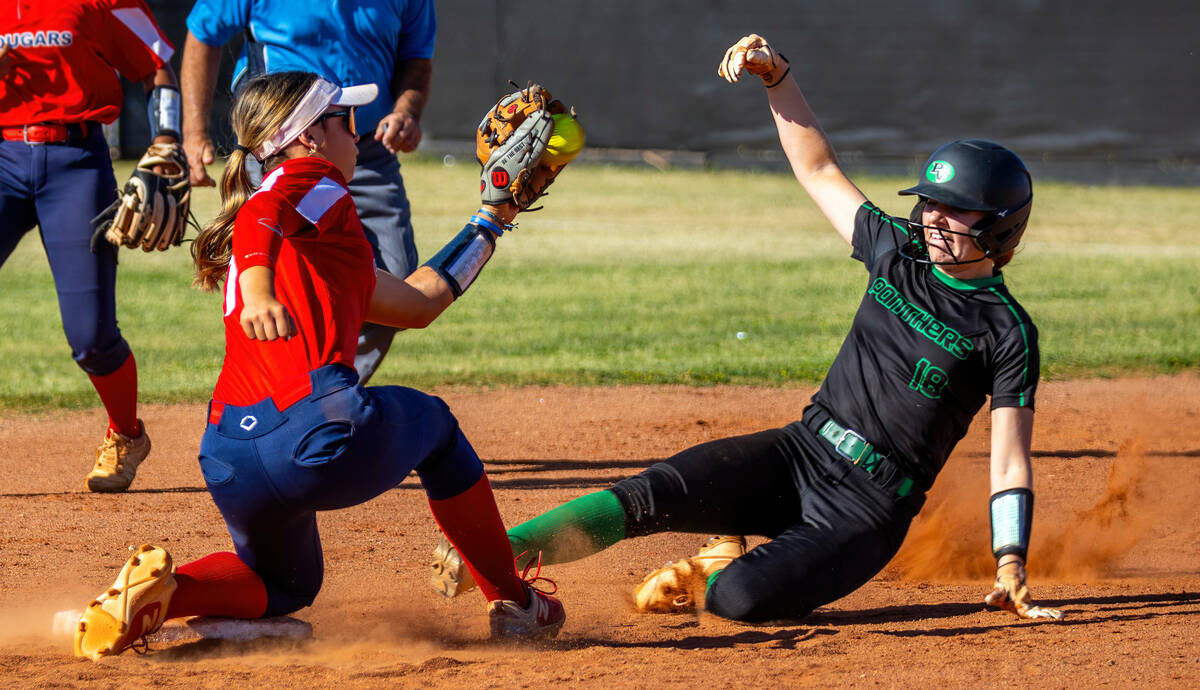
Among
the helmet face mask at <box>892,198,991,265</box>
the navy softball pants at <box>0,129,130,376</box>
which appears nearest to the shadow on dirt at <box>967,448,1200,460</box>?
the helmet face mask at <box>892,198,991,265</box>

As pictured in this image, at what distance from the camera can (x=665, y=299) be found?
1045 cm

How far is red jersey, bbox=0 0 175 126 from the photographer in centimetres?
490

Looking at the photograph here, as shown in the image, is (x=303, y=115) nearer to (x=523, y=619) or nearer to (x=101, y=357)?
(x=523, y=619)

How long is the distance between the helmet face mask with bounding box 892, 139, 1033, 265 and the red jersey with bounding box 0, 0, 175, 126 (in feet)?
10.0

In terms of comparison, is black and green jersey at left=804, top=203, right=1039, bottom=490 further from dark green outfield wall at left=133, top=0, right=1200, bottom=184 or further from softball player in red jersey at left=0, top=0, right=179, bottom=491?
dark green outfield wall at left=133, top=0, right=1200, bottom=184

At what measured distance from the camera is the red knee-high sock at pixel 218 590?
3.15 metres

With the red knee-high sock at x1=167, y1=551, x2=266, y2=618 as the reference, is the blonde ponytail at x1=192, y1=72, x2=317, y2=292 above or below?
above

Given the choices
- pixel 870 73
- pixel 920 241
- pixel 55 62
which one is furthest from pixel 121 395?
pixel 870 73

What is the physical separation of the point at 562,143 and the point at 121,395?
92.4 inches

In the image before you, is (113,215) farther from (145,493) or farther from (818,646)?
(818,646)

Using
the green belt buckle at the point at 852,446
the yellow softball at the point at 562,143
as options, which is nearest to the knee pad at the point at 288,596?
the yellow softball at the point at 562,143

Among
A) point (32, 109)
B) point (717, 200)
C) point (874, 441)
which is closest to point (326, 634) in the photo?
point (874, 441)

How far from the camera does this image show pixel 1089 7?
17.2 m

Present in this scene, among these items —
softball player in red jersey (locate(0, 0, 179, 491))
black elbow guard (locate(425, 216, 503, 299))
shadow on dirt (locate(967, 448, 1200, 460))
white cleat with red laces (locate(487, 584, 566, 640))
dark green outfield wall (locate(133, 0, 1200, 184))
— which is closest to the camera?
white cleat with red laces (locate(487, 584, 566, 640))
